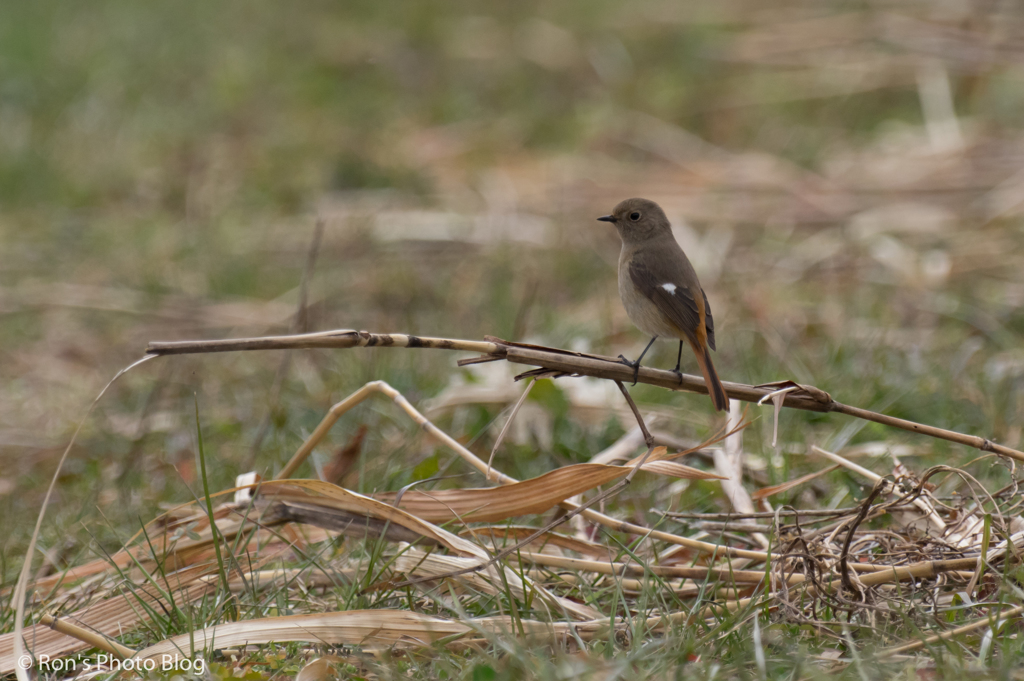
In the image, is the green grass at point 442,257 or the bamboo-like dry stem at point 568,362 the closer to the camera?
the bamboo-like dry stem at point 568,362

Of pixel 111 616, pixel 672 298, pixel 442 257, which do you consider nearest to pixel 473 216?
pixel 442 257

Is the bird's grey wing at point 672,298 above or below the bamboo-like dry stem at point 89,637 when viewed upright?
above

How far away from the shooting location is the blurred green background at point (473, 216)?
3908mm

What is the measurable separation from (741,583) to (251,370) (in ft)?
11.0

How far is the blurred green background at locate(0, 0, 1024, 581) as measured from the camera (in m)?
3.91

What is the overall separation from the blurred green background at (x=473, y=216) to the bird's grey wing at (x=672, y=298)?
0.55 meters

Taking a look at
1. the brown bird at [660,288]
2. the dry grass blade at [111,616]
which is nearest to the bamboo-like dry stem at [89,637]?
the dry grass blade at [111,616]

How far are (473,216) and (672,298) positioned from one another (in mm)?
4450

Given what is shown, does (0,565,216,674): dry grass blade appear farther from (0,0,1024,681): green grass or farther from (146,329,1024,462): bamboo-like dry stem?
(146,329,1024,462): bamboo-like dry stem

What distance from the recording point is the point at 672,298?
3061 millimetres

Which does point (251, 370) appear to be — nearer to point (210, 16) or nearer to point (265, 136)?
point (265, 136)

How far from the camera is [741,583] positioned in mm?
2381

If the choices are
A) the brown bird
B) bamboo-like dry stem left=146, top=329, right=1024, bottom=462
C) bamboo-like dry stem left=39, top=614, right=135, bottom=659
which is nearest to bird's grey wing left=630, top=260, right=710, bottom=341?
the brown bird

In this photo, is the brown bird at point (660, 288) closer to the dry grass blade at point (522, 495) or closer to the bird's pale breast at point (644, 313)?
the bird's pale breast at point (644, 313)
